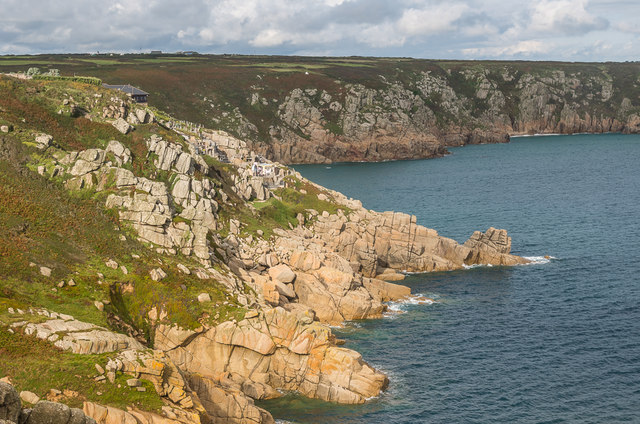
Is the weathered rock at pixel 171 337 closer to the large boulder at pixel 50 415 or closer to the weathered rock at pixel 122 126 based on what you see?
the large boulder at pixel 50 415

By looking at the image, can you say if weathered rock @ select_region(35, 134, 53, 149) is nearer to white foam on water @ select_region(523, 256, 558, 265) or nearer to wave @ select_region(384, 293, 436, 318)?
wave @ select_region(384, 293, 436, 318)

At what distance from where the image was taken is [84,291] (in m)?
56.6

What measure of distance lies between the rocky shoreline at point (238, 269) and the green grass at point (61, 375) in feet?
2.49

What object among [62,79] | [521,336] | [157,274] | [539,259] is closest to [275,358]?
[157,274]

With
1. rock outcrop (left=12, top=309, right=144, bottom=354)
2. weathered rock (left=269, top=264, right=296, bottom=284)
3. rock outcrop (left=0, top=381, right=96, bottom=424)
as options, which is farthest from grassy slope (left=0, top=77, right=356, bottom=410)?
rock outcrop (left=0, top=381, right=96, bottom=424)

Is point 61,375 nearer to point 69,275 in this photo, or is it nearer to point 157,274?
point 69,275

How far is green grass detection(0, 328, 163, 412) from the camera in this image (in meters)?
41.8

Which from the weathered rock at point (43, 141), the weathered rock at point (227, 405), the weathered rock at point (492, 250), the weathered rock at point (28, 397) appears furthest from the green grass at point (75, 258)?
the weathered rock at point (492, 250)

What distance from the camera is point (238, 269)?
243ft

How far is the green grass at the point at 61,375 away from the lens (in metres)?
41.8

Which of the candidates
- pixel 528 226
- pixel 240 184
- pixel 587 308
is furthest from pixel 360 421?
pixel 528 226

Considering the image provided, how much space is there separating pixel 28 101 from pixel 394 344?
59277mm

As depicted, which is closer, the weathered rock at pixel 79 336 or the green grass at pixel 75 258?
the weathered rock at pixel 79 336

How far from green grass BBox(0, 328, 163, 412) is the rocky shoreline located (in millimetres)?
759
